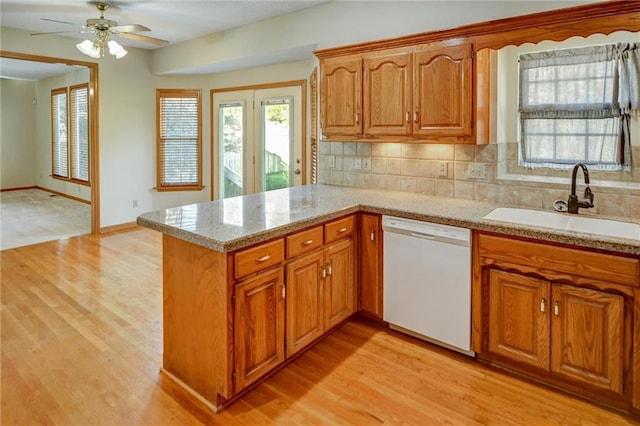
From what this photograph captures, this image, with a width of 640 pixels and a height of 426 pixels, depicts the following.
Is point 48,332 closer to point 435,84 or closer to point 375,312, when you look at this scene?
point 375,312

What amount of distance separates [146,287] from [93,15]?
2.83 meters

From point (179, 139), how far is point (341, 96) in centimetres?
385

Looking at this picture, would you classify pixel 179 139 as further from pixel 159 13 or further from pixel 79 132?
pixel 79 132

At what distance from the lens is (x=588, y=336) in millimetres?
2129

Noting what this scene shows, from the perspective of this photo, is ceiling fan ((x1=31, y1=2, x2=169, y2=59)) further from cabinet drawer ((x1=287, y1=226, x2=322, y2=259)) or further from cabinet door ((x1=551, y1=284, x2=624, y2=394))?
cabinet door ((x1=551, y1=284, x2=624, y2=394))

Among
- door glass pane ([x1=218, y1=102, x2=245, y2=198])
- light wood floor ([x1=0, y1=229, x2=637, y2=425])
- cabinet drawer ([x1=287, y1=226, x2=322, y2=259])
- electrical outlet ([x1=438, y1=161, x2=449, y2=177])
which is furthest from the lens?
door glass pane ([x1=218, y1=102, x2=245, y2=198])

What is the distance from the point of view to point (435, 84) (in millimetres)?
2807

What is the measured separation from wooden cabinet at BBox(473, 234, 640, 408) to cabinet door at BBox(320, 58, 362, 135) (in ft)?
4.62

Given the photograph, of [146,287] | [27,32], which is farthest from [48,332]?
[27,32]

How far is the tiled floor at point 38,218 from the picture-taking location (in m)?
5.69

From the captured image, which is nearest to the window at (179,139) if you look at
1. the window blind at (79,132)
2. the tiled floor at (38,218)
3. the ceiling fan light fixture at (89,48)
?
the tiled floor at (38,218)

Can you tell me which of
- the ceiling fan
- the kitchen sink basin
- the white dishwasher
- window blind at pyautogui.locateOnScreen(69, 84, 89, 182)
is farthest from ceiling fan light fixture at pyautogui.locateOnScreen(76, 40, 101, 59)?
window blind at pyautogui.locateOnScreen(69, 84, 89, 182)

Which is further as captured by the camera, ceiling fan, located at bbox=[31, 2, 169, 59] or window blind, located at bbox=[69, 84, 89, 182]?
window blind, located at bbox=[69, 84, 89, 182]

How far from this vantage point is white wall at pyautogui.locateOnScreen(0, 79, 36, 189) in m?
9.44
